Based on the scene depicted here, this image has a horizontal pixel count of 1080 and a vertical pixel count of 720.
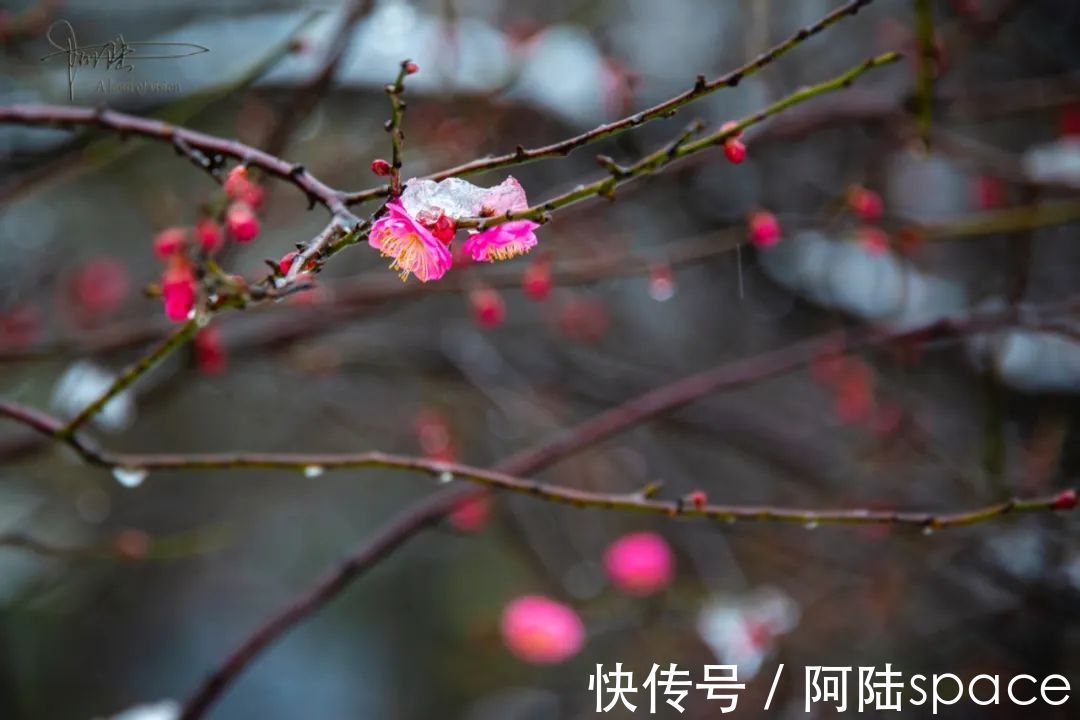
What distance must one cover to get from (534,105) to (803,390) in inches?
71.5

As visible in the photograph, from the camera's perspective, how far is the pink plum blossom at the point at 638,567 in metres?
2.70

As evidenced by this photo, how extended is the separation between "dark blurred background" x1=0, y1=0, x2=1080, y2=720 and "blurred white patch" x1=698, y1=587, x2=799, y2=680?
0.04ft

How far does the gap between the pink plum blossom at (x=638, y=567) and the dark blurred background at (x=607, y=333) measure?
4.0 inches

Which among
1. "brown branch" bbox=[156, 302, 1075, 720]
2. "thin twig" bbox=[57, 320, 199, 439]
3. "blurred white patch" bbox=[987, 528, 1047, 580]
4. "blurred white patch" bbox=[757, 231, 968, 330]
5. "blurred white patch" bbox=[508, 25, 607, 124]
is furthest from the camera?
"blurred white patch" bbox=[757, 231, 968, 330]

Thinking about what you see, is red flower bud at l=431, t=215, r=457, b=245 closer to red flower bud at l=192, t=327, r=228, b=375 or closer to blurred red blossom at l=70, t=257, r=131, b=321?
red flower bud at l=192, t=327, r=228, b=375

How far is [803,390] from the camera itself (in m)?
3.83

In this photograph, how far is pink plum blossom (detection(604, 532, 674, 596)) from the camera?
106 inches

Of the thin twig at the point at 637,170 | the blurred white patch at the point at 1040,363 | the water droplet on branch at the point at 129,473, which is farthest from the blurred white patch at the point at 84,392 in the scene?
the blurred white patch at the point at 1040,363

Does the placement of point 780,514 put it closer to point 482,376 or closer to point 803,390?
point 482,376

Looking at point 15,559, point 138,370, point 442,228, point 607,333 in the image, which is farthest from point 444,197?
point 15,559

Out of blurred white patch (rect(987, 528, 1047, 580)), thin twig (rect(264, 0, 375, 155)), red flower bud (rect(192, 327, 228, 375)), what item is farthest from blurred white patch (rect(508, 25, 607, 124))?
blurred white patch (rect(987, 528, 1047, 580))

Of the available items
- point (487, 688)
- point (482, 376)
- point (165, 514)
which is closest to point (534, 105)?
point (482, 376)

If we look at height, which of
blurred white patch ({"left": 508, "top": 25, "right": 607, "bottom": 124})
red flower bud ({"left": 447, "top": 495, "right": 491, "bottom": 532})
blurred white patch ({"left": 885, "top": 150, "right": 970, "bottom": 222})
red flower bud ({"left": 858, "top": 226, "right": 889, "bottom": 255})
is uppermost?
blurred white patch ({"left": 885, "top": 150, "right": 970, "bottom": 222})

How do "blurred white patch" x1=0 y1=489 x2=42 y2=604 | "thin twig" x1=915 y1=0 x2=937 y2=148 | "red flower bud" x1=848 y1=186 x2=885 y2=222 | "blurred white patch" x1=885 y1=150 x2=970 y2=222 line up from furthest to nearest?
"blurred white patch" x1=885 y1=150 x2=970 y2=222, "blurred white patch" x1=0 y1=489 x2=42 y2=604, "red flower bud" x1=848 y1=186 x2=885 y2=222, "thin twig" x1=915 y1=0 x2=937 y2=148
